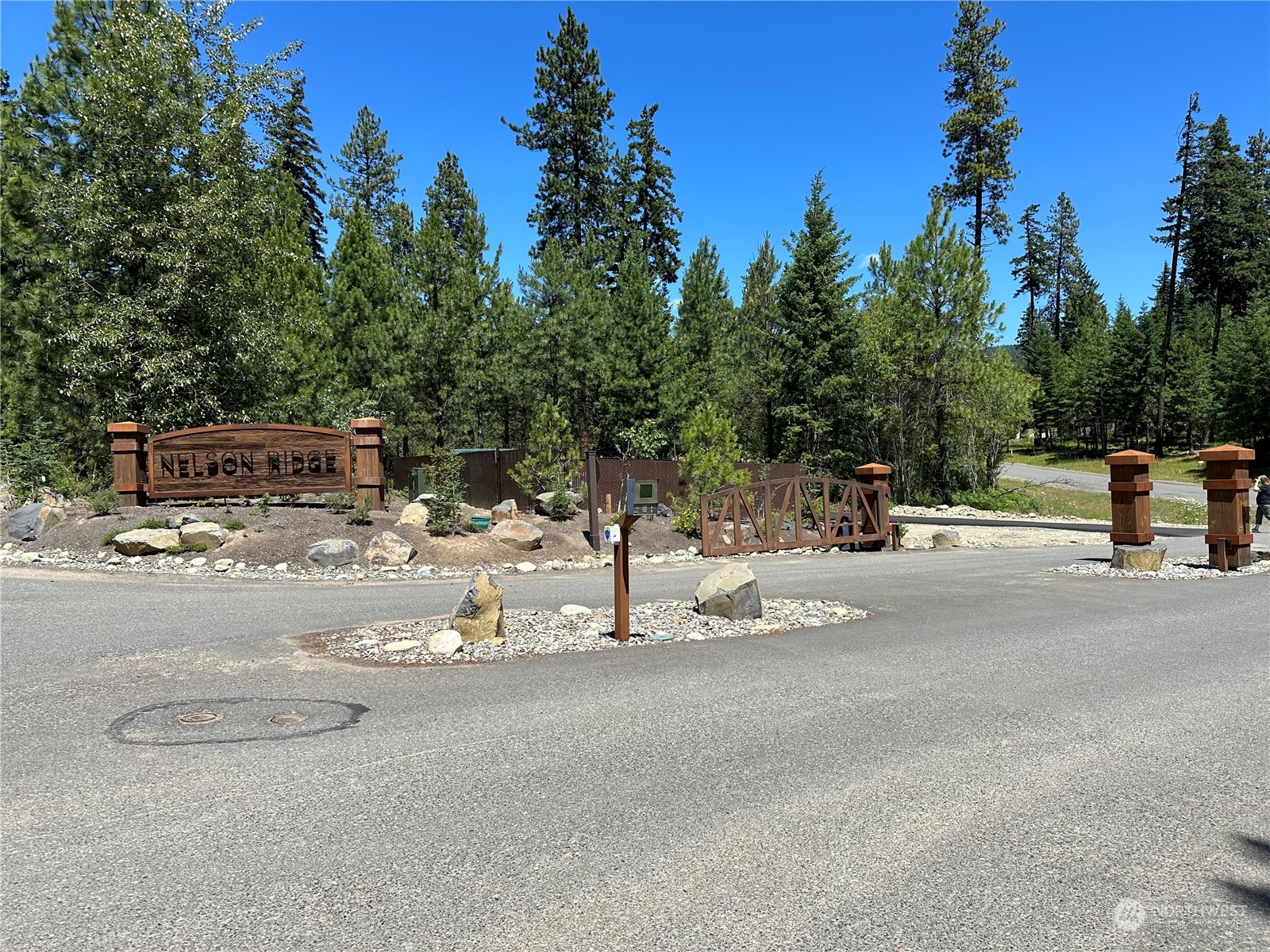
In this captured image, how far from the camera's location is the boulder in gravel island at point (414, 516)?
14.9 meters

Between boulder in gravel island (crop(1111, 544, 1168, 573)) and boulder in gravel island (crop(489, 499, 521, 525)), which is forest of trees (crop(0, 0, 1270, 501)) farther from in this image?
boulder in gravel island (crop(1111, 544, 1168, 573))

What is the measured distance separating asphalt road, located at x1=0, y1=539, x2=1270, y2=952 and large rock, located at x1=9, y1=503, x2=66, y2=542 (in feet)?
29.2

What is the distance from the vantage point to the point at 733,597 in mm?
8250

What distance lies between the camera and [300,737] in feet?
15.0

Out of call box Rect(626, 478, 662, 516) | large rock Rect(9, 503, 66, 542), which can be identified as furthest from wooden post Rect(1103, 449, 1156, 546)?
large rock Rect(9, 503, 66, 542)

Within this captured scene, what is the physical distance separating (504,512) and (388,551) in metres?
3.96

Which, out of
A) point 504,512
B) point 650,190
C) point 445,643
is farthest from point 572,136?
point 445,643

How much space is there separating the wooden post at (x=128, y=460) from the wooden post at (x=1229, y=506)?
722 inches

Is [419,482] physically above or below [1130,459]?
below

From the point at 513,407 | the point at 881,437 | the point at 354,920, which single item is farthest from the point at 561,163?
the point at 354,920

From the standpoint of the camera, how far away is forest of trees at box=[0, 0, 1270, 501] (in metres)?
17.4

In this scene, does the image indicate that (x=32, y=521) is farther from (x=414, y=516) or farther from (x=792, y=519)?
(x=792, y=519)

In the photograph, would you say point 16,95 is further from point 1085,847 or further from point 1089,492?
point 1089,492
